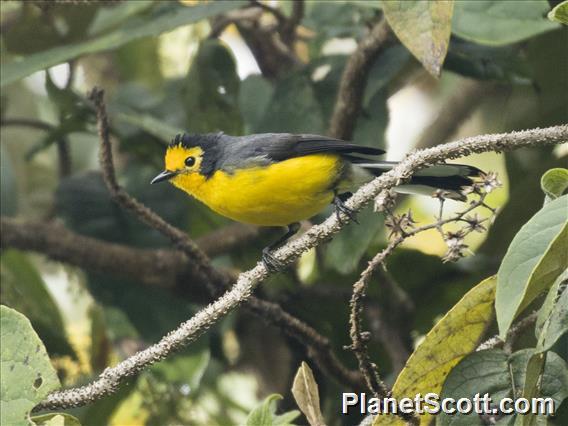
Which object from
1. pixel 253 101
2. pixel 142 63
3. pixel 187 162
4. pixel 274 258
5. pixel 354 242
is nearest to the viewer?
pixel 274 258

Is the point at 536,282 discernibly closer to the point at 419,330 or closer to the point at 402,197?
the point at 419,330

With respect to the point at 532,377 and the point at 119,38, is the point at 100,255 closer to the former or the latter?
the point at 119,38

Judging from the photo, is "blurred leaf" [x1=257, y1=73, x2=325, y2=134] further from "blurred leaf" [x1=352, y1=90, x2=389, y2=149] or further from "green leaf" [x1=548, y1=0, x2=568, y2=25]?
"green leaf" [x1=548, y1=0, x2=568, y2=25]

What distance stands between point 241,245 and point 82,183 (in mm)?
Answer: 571

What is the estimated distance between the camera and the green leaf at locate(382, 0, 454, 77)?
6.94 feet

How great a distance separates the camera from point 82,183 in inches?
131

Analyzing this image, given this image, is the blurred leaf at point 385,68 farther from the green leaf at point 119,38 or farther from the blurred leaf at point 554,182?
the blurred leaf at point 554,182

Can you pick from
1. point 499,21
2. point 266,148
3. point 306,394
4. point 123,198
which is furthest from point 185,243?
point 499,21

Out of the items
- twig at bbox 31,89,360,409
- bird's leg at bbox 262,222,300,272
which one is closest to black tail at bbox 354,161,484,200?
bird's leg at bbox 262,222,300,272

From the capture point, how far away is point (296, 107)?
3045 millimetres

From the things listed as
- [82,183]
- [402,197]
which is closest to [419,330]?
[402,197]

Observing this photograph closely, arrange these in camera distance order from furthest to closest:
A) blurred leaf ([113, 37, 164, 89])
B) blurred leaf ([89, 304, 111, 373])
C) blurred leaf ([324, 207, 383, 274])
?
blurred leaf ([113, 37, 164, 89]), blurred leaf ([89, 304, 111, 373]), blurred leaf ([324, 207, 383, 274])

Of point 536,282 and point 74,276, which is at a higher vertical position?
point 74,276

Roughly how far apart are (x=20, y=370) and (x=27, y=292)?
1578mm
